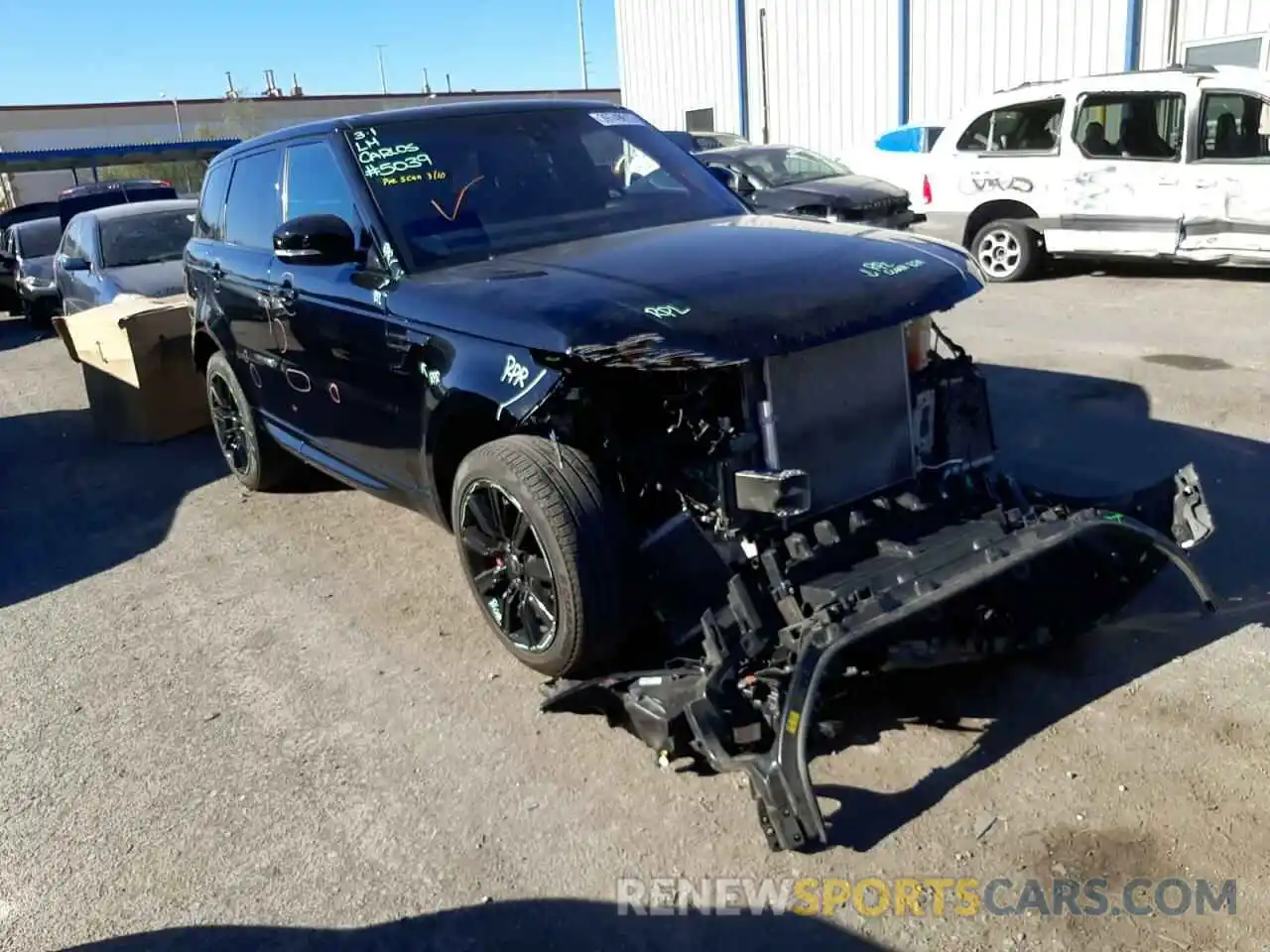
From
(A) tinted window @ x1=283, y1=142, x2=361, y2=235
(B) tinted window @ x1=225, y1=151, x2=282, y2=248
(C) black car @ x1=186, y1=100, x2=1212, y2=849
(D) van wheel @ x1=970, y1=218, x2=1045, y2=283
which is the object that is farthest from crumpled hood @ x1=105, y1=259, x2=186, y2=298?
(D) van wheel @ x1=970, y1=218, x2=1045, y2=283

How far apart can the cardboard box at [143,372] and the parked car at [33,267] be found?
7169 millimetres

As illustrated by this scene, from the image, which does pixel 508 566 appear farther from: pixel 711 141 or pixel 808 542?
pixel 711 141

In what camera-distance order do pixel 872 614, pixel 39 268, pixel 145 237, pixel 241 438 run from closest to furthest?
pixel 872 614 → pixel 241 438 → pixel 145 237 → pixel 39 268

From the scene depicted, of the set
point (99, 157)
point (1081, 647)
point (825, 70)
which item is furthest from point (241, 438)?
point (99, 157)

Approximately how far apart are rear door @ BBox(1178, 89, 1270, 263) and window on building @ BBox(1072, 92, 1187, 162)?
0.25m

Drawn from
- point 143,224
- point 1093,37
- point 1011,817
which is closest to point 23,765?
point 1011,817

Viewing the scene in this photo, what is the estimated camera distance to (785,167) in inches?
542

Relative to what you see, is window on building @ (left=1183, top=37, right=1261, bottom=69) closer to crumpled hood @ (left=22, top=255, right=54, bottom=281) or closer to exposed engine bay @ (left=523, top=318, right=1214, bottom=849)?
exposed engine bay @ (left=523, top=318, right=1214, bottom=849)

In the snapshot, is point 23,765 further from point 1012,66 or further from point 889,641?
point 1012,66

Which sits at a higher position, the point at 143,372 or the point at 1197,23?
the point at 1197,23

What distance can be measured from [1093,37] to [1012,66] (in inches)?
55.8

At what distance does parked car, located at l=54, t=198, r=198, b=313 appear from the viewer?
31.6ft

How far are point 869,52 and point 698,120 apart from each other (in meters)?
5.60

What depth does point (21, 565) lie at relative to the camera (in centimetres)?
559
